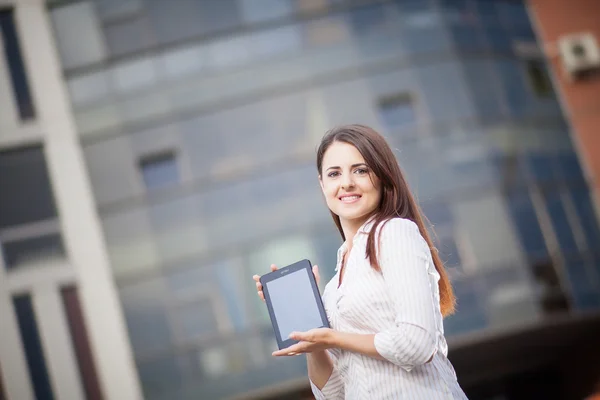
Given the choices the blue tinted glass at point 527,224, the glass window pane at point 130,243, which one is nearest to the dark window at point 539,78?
the blue tinted glass at point 527,224

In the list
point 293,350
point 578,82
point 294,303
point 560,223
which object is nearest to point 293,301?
point 294,303

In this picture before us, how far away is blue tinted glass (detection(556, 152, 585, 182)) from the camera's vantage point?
1212 cm

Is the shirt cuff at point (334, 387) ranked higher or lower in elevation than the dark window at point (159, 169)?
lower

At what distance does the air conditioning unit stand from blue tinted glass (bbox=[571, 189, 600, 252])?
2434 millimetres

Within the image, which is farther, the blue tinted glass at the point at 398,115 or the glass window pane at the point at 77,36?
the blue tinted glass at the point at 398,115

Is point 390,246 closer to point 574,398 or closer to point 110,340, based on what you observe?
point 110,340

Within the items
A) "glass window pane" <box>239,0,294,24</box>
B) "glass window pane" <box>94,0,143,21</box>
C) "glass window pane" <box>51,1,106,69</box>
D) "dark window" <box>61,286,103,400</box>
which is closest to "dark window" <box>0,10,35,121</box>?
"glass window pane" <box>51,1,106,69</box>

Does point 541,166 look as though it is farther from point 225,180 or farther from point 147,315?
point 147,315

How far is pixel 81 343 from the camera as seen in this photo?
10445mm

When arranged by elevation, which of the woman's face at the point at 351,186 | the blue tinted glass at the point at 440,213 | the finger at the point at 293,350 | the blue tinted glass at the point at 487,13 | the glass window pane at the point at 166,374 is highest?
the blue tinted glass at the point at 487,13

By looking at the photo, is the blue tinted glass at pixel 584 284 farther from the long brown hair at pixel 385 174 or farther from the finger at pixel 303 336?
the finger at pixel 303 336

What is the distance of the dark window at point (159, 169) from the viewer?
10992 mm

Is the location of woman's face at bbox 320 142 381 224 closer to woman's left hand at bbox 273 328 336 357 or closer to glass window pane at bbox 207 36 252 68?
woman's left hand at bbox 273 328 336 357

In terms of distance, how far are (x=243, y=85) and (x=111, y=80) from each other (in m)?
2.11
